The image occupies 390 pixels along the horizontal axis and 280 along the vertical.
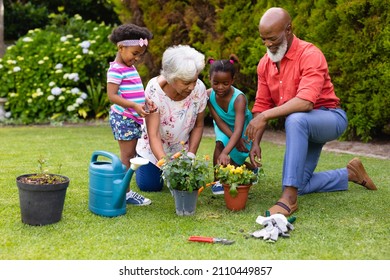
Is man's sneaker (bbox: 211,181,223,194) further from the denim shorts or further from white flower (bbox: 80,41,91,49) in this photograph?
white flower (bbox: 80,41,91,49)

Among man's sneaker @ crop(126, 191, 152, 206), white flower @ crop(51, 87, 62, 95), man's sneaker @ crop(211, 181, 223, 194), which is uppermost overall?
man's sneaker @ crop(126, 191, 152, 206)

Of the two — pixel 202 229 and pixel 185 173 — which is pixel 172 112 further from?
pixel 202 229

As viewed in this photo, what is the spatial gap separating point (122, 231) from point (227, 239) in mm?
612

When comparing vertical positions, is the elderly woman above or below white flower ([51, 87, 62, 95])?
above

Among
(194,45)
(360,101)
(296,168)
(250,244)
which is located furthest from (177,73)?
(194,45)

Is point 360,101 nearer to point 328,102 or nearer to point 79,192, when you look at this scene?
point 328,102

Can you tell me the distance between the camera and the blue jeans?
3.80 meters

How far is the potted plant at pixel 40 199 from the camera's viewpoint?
3424 mm

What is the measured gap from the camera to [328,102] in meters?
4.20

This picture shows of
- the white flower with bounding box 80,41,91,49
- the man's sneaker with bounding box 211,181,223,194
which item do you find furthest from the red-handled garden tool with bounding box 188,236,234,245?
the white flower with bounding box 80,41,91,49

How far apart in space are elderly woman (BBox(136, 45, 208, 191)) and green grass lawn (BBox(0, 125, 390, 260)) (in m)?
0.31

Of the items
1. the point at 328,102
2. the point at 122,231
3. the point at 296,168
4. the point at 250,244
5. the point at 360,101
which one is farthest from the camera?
the point at 360,101

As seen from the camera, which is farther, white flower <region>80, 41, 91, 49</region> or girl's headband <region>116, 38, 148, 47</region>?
white flower <region>80, 41, 91, 49</region>
